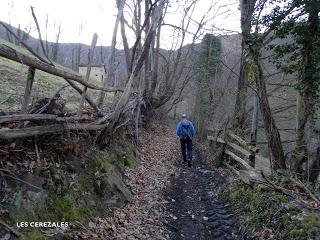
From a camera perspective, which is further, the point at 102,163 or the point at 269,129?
the point at 269,129

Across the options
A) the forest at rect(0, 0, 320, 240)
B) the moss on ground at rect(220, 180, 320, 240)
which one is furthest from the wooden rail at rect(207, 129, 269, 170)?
the moss on ground at rect(220, 180, 320, 240)

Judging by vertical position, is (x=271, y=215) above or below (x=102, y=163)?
below

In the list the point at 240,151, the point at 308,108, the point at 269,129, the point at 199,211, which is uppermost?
the point at 308,108

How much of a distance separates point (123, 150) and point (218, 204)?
131 inches

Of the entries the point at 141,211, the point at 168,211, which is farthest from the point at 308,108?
the point at 141,211

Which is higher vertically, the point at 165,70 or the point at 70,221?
the point at 165,70

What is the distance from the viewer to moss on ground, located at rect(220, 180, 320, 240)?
5.07 m

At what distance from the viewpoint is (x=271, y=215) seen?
5.96 m

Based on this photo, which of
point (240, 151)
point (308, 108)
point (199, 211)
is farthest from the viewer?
point (240, 151)

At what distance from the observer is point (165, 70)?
24359mm

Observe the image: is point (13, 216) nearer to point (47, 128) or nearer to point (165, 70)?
point (47, 128)

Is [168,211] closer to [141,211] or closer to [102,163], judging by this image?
[141,211]

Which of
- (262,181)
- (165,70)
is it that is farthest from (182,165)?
(165,70)

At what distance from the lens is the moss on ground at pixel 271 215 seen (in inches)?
200
